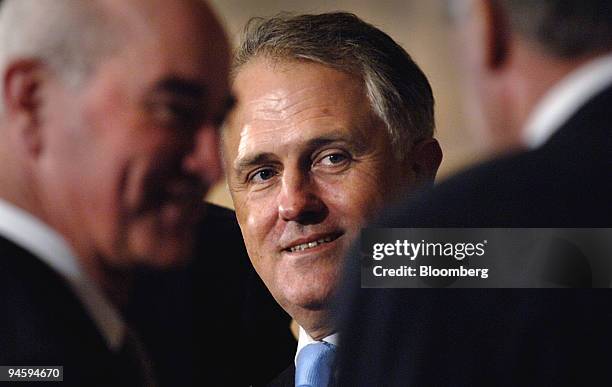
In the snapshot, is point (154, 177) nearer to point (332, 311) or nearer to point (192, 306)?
point (192, 306)

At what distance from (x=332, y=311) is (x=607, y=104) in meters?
0.63

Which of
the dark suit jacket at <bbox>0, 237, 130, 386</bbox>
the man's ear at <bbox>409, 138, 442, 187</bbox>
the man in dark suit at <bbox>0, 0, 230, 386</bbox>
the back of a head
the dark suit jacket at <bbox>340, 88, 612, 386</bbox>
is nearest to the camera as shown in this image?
the dark suit jacket at <bbox>340, 88, 612, 386</bbox>

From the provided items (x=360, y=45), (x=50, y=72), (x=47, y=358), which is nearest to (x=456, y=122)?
(x=360, y=45)

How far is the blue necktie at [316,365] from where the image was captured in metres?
1.74

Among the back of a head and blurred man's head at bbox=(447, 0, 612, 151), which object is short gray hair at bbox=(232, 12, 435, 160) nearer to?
blurred man's head at bbox=(447, 0, 612, 151)

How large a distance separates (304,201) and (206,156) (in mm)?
179

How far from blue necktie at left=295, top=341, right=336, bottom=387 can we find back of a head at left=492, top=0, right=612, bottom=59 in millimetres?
623

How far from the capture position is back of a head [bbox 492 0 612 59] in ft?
4.39

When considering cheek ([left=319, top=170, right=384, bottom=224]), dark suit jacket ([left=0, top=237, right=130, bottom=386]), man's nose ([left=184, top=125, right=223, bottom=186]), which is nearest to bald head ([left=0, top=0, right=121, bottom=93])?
man's nose ([left=184, top=125, right=223, bottom=186])

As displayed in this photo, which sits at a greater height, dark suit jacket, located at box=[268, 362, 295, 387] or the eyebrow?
the eyebrow

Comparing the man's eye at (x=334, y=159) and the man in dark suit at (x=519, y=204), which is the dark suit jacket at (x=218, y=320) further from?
the man in dark suit at (x=519, y=204)

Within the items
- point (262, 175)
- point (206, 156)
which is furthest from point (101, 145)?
point (262, 175)

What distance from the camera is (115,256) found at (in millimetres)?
1646

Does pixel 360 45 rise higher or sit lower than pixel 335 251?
higher
